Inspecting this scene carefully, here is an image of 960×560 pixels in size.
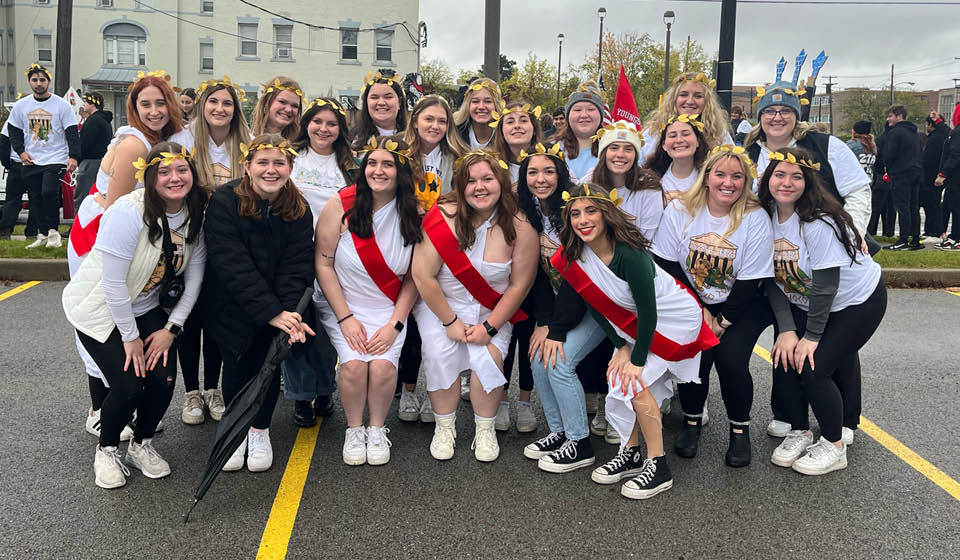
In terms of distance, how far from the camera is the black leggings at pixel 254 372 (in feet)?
12.6

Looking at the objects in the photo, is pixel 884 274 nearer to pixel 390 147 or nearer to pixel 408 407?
pixel 408 407

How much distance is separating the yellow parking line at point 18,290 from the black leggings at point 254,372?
14.8 feet

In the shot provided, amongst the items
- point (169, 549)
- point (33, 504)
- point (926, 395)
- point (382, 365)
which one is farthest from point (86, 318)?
point (926, 395)

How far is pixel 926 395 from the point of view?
493cm

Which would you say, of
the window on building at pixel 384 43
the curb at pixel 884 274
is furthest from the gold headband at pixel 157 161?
the window on building at pixel 384 43

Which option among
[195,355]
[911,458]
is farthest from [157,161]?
[911,458]

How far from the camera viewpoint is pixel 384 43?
3353cm

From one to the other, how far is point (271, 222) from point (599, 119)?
2.01m

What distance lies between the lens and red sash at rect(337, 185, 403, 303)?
404 centimetres

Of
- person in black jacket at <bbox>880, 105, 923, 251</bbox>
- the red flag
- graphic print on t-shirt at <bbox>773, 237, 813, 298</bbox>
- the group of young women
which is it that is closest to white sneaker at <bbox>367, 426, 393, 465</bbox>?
the group of young women

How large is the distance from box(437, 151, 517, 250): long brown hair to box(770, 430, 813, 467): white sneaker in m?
1.71

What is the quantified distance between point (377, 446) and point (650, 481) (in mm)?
1337

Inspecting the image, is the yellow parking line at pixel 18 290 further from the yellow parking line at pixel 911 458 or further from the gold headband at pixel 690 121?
the yellow parking line at pixel 911 458

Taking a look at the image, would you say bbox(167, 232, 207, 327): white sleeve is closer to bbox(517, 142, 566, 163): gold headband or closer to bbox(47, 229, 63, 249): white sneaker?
bbox(517, 142, 566, 163): gold headband
